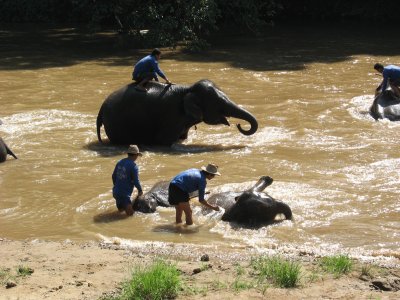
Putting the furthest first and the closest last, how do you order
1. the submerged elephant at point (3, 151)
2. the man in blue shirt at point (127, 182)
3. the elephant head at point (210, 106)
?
the elephant head at point (210, 106) → the submerged elephant at point (3, 151) → the man in blue shirt at point (127, 182)

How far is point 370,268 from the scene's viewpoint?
689 centimetres

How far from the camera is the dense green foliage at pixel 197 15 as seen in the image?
2403 centimetres

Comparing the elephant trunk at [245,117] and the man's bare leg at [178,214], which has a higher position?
the elephant trunk at [245,117]

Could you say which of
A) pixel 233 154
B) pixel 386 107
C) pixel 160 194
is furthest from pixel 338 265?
pixel 386 107

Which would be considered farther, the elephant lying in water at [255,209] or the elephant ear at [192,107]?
the elephant ear at [192,107]

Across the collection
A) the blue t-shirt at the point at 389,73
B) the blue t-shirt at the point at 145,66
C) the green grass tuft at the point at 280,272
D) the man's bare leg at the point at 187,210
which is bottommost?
the man's bare leg at the point at 187,210

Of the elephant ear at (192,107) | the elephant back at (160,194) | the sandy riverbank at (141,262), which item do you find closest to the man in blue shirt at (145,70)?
the elephant ear at (192,107)

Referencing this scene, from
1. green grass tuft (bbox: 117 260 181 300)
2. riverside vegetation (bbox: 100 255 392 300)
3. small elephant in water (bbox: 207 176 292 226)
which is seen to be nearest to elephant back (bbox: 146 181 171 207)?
small elephant in water (bbox: 207 176 292 226)

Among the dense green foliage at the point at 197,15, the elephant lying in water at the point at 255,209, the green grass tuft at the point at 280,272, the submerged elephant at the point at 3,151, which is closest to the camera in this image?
the green grass tuft at the point at 280,272

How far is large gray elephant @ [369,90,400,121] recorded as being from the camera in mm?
15039

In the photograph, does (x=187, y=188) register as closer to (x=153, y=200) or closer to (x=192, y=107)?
(x=153, y=200)

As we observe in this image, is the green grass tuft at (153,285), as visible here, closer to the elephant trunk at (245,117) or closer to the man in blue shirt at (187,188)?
the man in blue shirt at (187,188)

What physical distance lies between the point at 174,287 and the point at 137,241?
2.57 m

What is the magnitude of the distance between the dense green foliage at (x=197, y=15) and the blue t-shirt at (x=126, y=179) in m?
14.1
